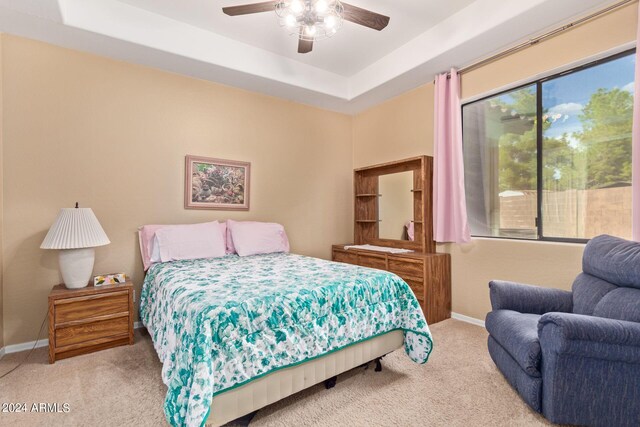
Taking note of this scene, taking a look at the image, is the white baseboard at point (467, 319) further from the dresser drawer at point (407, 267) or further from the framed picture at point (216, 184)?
the framed picture at point (216, 184)

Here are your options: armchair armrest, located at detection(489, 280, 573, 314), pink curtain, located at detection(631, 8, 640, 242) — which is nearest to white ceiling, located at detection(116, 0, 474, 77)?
pink curtain, located at detection(631, 8, 640, 242)

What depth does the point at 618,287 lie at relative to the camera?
6.21 feet

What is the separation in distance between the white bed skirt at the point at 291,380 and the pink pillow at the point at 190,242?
1771 millimetres

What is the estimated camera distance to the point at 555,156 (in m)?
2.83

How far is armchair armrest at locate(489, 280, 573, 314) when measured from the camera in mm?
2211

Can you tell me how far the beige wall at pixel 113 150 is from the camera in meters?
2.71

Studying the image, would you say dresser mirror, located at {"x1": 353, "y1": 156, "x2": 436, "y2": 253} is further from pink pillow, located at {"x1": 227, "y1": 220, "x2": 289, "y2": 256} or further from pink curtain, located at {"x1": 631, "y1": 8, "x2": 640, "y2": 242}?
pink curtain, located at {"x1": 631, "y1": 8, "x2": 640, "y2": 242}

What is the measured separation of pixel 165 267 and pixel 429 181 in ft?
9.63

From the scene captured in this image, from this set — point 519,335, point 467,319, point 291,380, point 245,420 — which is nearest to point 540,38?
point 519,335

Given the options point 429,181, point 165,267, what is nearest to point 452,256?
point 429,181

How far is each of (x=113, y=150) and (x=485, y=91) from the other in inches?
153

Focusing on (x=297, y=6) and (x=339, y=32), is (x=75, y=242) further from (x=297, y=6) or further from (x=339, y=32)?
(x=339, y=32)

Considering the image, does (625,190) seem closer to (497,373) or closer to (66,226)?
(497,373)

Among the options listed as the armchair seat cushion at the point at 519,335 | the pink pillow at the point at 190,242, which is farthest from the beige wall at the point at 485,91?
the pink pillow at the point at 190,242
